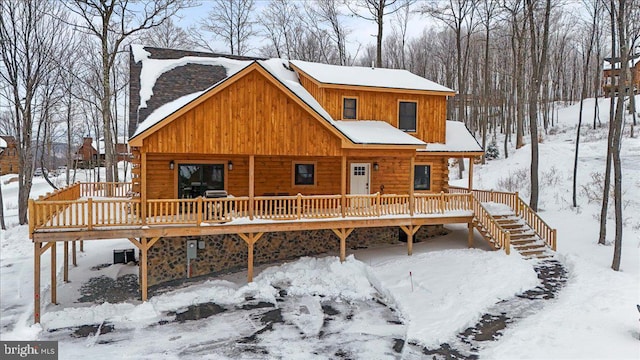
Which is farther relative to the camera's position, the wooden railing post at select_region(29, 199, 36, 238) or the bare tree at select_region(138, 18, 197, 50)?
the bare tree at select_region(138, 18, 197, 50)

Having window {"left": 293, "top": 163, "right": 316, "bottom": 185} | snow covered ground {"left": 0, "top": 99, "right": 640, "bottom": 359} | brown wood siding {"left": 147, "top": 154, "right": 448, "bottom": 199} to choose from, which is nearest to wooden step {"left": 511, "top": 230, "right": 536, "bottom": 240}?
snow covered ground {"left": 0, "top": 99, "right": 640, "bottom": 359}

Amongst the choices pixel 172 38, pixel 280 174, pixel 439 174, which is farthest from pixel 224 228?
pixel 172 38

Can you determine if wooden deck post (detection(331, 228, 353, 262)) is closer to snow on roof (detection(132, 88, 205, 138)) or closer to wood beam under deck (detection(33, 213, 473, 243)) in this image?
wood beam under deck (detection(33, 213, 473, 243))

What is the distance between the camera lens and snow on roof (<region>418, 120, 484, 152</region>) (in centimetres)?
1731

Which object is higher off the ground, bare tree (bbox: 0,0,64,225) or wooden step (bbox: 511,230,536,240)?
bare tree (bbox: 0,0,64,225)

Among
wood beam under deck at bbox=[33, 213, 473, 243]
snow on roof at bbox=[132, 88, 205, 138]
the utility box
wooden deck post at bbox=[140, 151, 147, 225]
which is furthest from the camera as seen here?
the utility box

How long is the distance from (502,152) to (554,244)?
18007 millimetres

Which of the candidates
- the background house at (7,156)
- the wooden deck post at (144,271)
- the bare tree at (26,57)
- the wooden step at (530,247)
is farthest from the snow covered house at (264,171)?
the background house at (7,156)

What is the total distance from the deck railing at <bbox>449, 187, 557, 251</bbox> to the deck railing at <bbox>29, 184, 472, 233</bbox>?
78.1 inches

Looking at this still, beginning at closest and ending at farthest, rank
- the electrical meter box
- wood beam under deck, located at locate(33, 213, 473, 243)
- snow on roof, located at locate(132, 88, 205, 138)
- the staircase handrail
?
1. wood beam under deck, located at locate(33, 213, 473, 243)
2. snow on roof, located at locate(132, 88, 205, 138)
3. the electrical meter box
4. the staircase handrail

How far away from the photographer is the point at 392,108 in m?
17.4

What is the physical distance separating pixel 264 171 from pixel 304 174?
167cm

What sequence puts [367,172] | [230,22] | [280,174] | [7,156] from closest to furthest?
[280,174] < [367,172] < [230,22] < [7,156]

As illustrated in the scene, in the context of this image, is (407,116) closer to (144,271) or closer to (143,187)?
(143,187)
